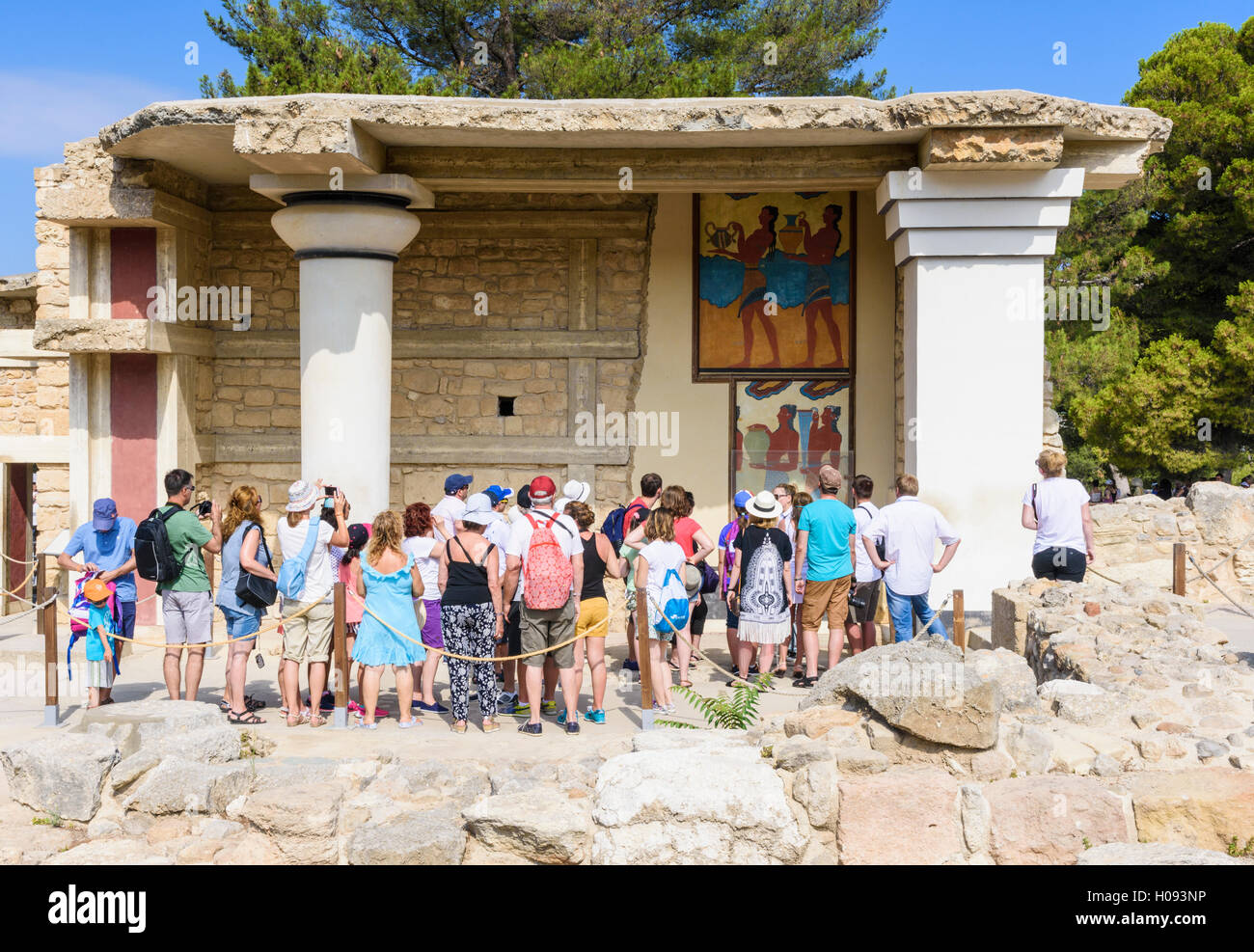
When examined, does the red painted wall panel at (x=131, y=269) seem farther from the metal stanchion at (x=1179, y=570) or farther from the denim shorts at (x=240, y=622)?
the metal stanchion at (x=1179, y=570)

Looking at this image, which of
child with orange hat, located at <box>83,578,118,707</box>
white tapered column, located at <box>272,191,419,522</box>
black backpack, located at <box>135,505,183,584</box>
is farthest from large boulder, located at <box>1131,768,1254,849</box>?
white tapered column, located at <box>272,191,419,522</box>

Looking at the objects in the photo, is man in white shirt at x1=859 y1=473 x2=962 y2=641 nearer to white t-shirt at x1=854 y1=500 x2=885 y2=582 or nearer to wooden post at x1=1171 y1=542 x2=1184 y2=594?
white t-shirt at x1=854 y1=500 x2=885 y2=582

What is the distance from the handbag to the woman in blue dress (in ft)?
2.05

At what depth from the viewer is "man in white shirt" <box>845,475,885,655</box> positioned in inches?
318

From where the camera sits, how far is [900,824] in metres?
4.98

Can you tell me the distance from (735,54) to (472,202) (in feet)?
28.1

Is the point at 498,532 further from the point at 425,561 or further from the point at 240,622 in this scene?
the point at 240,622

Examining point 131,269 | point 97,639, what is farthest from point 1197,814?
point 131,269

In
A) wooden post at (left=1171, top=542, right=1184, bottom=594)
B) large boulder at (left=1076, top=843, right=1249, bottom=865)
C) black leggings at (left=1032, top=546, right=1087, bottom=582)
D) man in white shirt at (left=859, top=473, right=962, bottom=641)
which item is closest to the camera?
large boulder at (left=1076, top=843, right=1249, bottom=865)

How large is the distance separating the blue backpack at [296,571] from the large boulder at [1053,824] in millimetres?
4158

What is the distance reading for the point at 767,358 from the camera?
36.9ft

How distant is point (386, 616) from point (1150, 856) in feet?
13.8

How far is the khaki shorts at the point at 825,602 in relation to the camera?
7941mm
